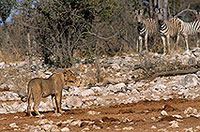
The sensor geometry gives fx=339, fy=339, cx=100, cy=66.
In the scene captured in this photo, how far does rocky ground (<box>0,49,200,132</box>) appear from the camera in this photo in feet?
20.0

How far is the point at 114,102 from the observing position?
9633 mm

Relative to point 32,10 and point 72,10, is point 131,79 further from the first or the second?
point 32,10

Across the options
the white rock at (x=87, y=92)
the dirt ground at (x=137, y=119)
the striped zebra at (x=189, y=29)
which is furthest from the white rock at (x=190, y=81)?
the striped zebra at (x=189, y=29)

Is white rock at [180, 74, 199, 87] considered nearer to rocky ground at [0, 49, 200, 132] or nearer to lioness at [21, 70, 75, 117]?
rocky ground at [0, 49, 200, 132]

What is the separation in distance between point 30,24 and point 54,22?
1089 millimetres

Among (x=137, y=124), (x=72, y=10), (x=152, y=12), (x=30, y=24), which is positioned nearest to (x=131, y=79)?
(x=72, y=10)

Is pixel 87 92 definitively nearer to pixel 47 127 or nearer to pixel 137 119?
pixel 137 119

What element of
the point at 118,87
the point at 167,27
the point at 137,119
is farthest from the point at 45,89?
the point at 167,27

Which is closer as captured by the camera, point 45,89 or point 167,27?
point 45,89

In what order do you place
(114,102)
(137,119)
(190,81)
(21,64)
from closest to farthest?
(137,119) → (114,102) → (190,81) → (21,64)

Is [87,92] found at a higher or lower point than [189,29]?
lower

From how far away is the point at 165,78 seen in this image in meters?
11.7

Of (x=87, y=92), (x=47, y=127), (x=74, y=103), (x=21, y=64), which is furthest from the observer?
(x=21, y=64)

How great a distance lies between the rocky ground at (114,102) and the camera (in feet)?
20.0
